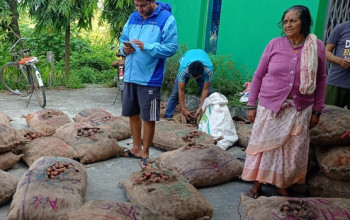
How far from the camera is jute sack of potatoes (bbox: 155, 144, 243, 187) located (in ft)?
11.3

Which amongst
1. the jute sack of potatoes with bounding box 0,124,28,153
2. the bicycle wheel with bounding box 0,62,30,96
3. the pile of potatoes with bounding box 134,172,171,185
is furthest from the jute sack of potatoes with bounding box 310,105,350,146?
the bicycle wheel with bounding box 0,62,30,96

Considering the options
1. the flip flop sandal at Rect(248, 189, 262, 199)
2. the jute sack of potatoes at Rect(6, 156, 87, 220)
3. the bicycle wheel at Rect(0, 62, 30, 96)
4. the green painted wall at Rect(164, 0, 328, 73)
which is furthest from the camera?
the bicycle wheel at Rect(0, 62, 30, 96)

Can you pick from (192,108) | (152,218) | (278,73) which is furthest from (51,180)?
(192,108)

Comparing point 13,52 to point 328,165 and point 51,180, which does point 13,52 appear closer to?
point 51,180

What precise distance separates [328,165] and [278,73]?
36.1 inches

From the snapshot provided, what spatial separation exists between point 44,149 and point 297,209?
2.56m

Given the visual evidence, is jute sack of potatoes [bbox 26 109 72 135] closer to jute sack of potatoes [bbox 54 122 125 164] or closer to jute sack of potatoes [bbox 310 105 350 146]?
jute sack of potatoes [bbox 54 122 125 164]

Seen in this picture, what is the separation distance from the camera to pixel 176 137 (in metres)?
4.50

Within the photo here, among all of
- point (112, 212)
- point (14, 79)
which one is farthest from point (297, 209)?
point (14, 79)

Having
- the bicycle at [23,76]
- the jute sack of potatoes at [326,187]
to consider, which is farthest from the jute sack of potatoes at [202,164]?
the bicycle at [23,76]

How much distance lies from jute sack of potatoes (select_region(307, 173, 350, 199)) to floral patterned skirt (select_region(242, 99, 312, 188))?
0.19 m

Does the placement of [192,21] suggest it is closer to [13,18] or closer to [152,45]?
[152,45]

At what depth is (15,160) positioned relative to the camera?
362cm

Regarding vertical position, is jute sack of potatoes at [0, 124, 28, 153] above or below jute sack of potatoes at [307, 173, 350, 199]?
→ above
